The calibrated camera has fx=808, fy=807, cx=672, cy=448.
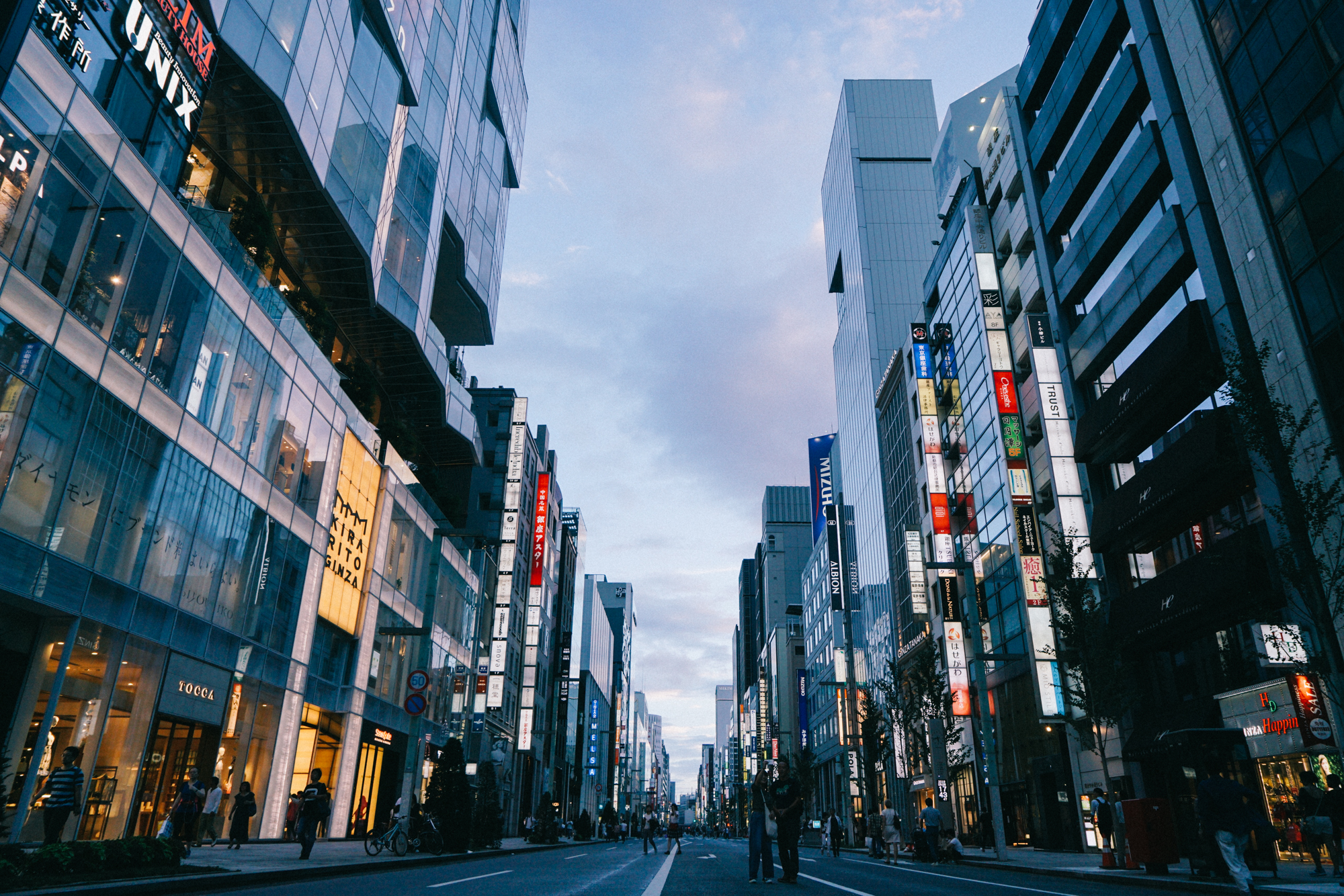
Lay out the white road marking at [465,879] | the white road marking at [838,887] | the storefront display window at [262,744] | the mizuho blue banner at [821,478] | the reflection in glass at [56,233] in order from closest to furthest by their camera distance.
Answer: the white road marking at [838,887], the white road marking at [465,879], the reflection in glass at [56,233], the storefront display window at [262,744], the mizuho blue banner at [821,478]

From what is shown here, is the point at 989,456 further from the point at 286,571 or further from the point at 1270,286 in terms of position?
the point at 286,571

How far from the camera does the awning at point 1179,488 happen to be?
22406mm

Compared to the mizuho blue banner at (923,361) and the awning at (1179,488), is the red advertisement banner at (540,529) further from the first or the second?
the awning at (1179,488)

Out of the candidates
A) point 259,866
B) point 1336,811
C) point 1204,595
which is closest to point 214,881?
point 259,866

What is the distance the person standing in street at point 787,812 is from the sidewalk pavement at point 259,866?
24.1ft

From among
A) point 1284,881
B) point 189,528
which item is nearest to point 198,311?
point 189,528

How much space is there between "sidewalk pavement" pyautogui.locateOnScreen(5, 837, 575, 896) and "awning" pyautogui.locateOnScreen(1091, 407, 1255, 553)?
75.1 ft

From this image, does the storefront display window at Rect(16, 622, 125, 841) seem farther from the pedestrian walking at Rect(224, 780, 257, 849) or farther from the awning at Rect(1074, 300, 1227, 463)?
the awning at Rect(1074, 300, 1227, 463)

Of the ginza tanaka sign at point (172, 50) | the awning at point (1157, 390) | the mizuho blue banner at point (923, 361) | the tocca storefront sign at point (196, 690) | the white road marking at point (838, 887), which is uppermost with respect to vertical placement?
the mizuho blue banner at point (923, 361)

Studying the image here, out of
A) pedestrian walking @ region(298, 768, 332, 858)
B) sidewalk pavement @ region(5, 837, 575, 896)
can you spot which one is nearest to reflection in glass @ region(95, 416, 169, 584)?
pedestrian walking @ region(298, 768, 332, 858)

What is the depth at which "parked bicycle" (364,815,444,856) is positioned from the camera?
66.1 ft

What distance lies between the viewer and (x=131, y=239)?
17.4 meters

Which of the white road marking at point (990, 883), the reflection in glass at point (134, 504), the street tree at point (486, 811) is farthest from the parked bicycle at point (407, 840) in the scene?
the white road marking at point (990, 883)

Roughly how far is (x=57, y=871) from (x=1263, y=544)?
26.2m
